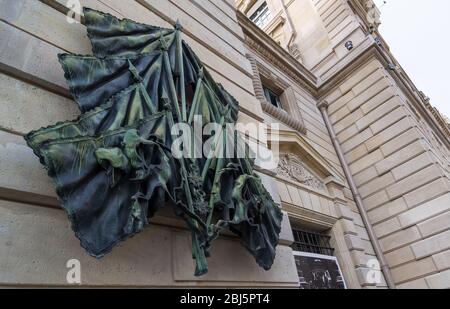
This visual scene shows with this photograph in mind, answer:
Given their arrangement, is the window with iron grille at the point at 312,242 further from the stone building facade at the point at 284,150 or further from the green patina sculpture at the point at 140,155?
the green patina sculpture at the point at 140,155

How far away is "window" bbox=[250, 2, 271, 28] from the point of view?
51.9 feet

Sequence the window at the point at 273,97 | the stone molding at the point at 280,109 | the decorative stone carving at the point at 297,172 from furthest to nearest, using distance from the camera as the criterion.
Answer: the window at the point at 273,97, the stone molding at the point at 280,109, the decorative stone carving at the point at 297,172

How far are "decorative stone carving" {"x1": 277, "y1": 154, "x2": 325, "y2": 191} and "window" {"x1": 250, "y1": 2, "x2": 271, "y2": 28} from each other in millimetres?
10581

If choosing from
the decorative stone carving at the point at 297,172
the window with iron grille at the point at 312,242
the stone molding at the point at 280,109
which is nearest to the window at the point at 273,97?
the stone molding at the point at 280,109

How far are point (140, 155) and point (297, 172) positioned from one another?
5.57 meters

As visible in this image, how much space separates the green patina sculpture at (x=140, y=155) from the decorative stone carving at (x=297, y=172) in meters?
3.35

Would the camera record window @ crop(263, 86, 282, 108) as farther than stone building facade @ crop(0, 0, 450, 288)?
Yes

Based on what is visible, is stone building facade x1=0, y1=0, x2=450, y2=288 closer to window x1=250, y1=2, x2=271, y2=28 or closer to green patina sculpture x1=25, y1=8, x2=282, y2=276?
window x1=250, y1=2, x2=271, y2=28

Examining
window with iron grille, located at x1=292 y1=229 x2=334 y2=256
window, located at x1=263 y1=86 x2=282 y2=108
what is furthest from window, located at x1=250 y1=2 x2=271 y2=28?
window with iron grille, located at x1=292 y1=229 x2=334 y2=256

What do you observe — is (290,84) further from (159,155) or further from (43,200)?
(43,200)

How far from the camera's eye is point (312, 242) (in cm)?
671

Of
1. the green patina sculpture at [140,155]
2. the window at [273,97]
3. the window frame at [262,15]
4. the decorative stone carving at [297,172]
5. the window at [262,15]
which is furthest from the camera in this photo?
the window at [262,15]

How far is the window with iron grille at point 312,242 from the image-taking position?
6.19 metres

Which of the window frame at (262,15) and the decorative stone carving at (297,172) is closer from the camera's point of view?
the decorative stone carving at (297,172)
